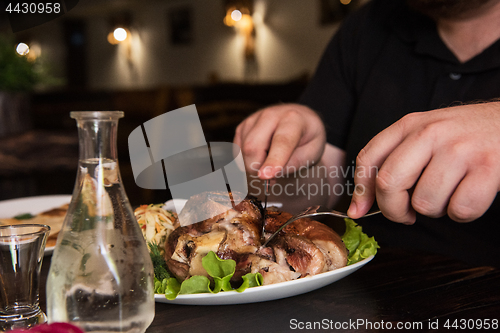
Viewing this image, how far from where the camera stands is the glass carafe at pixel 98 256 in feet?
1.41

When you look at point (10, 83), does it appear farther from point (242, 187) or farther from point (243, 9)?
point (243, 9)

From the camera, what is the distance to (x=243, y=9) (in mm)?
6453

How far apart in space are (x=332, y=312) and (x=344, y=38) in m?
1.23

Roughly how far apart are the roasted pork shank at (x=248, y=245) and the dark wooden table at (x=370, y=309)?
0.14 ft

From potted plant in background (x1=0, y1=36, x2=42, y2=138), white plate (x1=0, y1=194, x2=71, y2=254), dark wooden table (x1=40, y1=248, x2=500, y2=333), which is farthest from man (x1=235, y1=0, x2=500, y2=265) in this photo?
potted plant in background (x1=0, y1=36, x2=42, y2=138)

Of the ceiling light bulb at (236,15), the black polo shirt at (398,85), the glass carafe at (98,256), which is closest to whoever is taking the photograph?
the glass carafe at (98,256)

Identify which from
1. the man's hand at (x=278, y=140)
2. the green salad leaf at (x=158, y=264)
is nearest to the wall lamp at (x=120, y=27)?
the man's hand at (x=278, y=140)

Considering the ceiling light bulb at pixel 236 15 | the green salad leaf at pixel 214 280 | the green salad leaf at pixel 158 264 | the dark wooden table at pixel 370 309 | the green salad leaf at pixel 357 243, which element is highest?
the ceiling light bulb at pixel 236 15

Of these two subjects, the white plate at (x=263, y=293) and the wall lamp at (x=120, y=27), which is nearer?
the white plate at (x=263, y=293)

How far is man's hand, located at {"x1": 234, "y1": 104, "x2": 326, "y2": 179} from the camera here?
0.81 m

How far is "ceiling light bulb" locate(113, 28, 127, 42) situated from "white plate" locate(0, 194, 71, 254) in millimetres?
6531

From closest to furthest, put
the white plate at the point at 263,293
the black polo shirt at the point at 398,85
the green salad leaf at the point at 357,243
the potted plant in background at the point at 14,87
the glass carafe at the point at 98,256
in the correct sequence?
the glass carafe at the point at 98,256, the white plate at the point at 263,293, the green salad leaf at the point at 357,243, the black polo shirt at the point at 398,85, the potted plant in background at the point at 14,87

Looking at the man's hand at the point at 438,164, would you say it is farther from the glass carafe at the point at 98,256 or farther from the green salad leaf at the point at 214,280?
the glass carafe at the point at 98,256

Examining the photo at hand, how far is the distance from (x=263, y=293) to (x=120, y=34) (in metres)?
7.34
